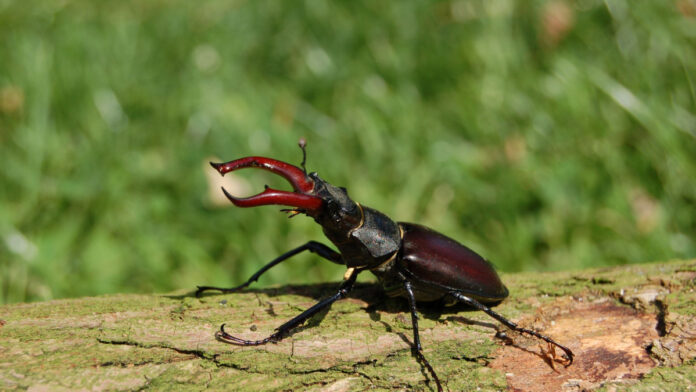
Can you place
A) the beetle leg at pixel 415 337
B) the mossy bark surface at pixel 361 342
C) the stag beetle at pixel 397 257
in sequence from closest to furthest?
the mossy bark surface at pixel 361 342 < the beetle leg at pixel 415 337 < the stag beetle at pixel 397 257

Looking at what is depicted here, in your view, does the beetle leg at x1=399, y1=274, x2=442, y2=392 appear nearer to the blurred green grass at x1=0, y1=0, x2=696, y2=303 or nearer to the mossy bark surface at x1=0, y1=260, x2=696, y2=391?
the mossy bark surface at x1=0, y1=260, x2=696, y2=391

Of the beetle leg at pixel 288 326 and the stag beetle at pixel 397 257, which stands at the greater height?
the stag beetle at pixel 397 257

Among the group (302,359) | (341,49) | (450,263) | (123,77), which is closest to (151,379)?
(302,359)

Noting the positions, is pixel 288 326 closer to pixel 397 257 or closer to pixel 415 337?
pixel 415 337

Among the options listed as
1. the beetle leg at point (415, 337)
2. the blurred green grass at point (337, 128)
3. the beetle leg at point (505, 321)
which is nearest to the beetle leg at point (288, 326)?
the beetle leg at point (415, 337)

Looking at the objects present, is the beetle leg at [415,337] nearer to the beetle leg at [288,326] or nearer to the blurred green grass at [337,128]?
the beetle leg at [288,326]

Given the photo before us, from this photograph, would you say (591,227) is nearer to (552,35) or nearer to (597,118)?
(597,118)

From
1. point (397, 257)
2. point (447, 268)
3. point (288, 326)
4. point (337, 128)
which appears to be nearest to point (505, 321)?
point (447, 268)
